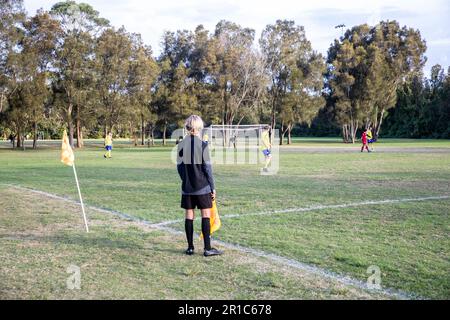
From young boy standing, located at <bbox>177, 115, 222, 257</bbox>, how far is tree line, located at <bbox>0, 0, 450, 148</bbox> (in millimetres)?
42394

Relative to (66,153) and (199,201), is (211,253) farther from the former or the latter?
(66,153)

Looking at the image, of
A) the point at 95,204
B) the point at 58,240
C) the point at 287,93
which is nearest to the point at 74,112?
the point at 287,93

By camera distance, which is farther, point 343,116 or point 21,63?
point 343,116

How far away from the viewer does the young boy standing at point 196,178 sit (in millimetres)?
6242

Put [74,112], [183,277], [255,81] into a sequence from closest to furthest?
[183,277] → [74,112] → [255,81]

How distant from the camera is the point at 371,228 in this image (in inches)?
307

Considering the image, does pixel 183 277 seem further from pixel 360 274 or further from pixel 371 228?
pixel 371 228

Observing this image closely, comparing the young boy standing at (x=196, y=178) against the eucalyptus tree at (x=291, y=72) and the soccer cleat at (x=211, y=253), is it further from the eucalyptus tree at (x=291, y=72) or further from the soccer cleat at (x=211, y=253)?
the eucalyptus tree at (x=291, y=72)

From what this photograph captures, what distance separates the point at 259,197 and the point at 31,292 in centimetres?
751

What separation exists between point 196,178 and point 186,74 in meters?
50.0

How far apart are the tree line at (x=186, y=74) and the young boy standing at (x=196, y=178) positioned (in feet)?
139

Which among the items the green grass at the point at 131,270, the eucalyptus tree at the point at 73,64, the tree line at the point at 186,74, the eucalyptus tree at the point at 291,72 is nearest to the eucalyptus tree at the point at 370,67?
the tree line at the point at 186,74

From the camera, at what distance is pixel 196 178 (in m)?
6.28

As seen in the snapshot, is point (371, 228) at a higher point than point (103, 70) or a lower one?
lower
